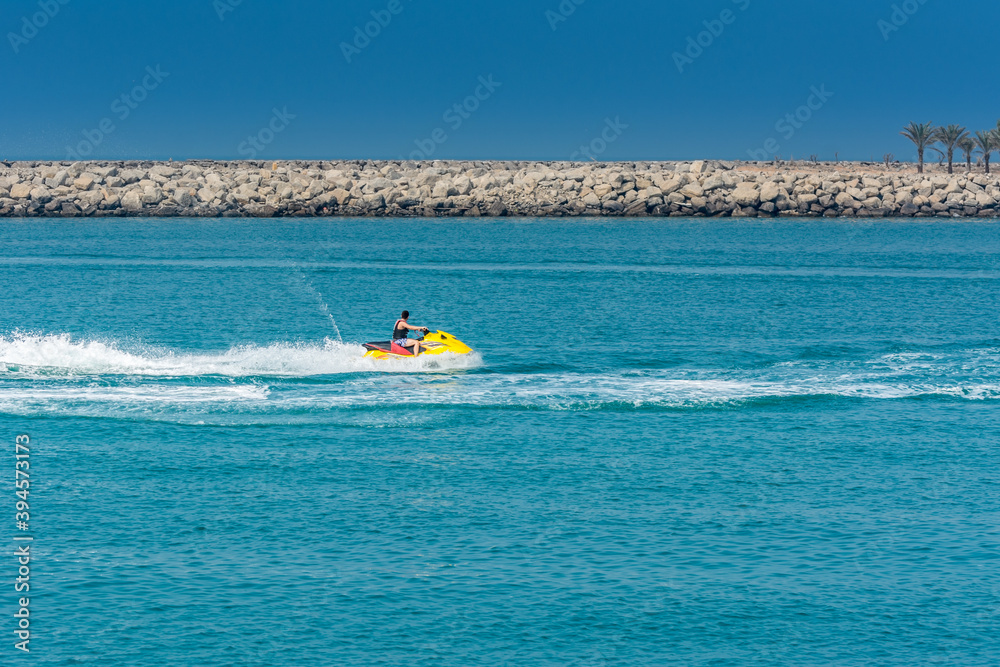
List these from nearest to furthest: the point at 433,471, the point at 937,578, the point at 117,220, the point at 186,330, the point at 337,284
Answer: the point at 937,578 < the point at 433,471 < the point at 186,330 < the point at 337,284 < the point at 117,220

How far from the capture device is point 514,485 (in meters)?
20.9

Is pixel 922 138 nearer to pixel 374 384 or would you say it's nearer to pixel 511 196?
pixel 511 196

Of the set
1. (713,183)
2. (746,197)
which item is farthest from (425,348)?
(713,183)

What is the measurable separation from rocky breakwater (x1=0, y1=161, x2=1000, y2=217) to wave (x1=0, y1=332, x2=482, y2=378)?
7249 cm

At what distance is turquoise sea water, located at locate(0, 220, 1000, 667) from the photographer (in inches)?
587

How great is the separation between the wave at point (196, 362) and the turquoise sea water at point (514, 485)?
0.13 metres

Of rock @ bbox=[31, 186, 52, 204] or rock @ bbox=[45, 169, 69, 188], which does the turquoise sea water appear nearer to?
rock @ bbox=[31, 186, 52, 204]

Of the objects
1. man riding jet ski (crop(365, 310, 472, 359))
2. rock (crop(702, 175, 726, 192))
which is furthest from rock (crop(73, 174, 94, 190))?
man riding jet ski (crop(365, 310, 472, 359))

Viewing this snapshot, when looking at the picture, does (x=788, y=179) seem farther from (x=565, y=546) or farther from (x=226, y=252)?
(x=565, y=546)

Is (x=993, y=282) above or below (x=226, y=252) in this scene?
below

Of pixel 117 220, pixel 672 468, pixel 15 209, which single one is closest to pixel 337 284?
pixel 672 468

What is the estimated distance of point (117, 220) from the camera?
99.5m

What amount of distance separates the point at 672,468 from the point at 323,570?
26.3 ft

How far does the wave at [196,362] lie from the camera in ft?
94.8
